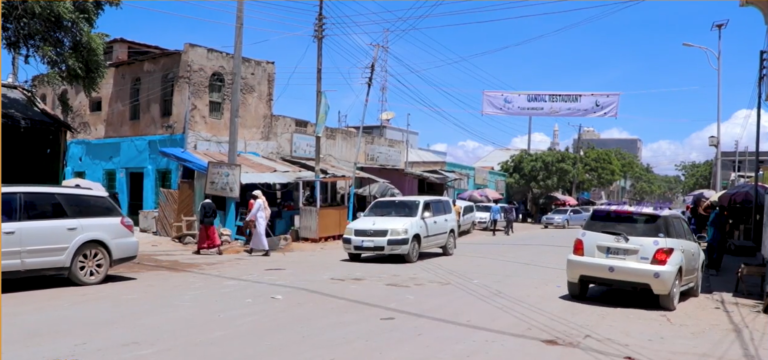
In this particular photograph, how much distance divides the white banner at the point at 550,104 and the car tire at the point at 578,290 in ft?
43.9

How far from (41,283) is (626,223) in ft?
33.1

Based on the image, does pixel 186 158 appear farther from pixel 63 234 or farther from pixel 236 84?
pixel 63 234

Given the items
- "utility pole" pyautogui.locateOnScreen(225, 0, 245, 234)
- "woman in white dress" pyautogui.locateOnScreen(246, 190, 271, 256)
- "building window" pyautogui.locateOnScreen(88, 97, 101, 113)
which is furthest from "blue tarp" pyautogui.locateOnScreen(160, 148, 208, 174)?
"building window" pyautogui.locateOnScreen(88, 97, 101, 113)

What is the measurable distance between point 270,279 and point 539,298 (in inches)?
197

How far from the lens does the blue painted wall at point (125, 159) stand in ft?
73.8

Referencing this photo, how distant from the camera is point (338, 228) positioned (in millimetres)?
23938

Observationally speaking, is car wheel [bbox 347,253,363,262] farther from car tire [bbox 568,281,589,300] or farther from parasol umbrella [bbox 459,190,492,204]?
parasol umbrella [bbox 459,190,492,204]

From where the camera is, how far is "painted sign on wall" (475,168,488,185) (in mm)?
46772

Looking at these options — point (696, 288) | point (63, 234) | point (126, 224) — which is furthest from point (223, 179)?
point (696, 288)

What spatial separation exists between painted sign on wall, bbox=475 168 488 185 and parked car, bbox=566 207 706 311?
3595 centimetres

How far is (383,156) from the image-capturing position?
33094 mm

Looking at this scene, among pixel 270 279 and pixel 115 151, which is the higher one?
pixel 115 151

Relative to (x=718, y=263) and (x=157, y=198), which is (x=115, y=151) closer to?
(x=157, y=198)

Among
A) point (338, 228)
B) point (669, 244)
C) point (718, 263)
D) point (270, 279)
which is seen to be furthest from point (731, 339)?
point (338, 228)
